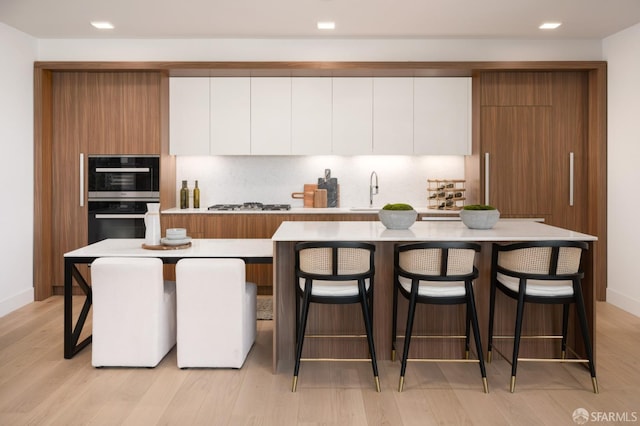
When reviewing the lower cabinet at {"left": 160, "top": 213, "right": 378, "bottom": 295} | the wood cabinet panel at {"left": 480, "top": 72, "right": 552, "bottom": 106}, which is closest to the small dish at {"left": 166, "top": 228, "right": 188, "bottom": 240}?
the lower cabinet at {"left": 160, "top": 213, "right": 378, "bottom": 295}

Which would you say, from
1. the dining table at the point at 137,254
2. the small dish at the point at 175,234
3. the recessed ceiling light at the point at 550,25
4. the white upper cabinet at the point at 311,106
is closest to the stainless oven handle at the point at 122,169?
the white upper cabinet at the point at 311,106

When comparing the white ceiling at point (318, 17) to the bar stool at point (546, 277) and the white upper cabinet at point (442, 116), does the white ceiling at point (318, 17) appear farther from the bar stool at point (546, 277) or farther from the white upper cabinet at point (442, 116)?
the bar stool at point (546, 277)

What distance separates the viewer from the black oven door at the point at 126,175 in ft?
19.0

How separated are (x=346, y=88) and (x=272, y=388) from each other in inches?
143

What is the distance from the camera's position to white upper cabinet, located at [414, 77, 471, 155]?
589 centimetres

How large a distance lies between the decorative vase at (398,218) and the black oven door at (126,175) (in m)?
3.02

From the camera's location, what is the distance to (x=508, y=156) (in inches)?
228

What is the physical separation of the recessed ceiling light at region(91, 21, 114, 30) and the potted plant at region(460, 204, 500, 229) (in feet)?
12.5

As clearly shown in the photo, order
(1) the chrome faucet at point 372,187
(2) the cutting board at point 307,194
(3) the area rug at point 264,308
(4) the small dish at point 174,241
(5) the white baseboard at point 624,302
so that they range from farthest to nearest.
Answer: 1. (1) the chrome faucet at point 372,187
2. (2) the cutting board at point 307,194
3. (5) the white baseboard at point 624,302
4. (3) the area rug at point 264,308
5. (4) the small dish at point 174,241

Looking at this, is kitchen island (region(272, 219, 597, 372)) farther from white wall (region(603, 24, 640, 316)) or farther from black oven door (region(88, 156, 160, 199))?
black oven door (region(88, 156, 160, 199))

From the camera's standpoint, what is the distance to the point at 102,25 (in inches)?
205

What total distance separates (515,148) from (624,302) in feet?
6.16

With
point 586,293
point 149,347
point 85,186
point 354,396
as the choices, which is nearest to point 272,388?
point 354,396

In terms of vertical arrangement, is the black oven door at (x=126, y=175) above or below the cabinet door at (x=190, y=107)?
below
